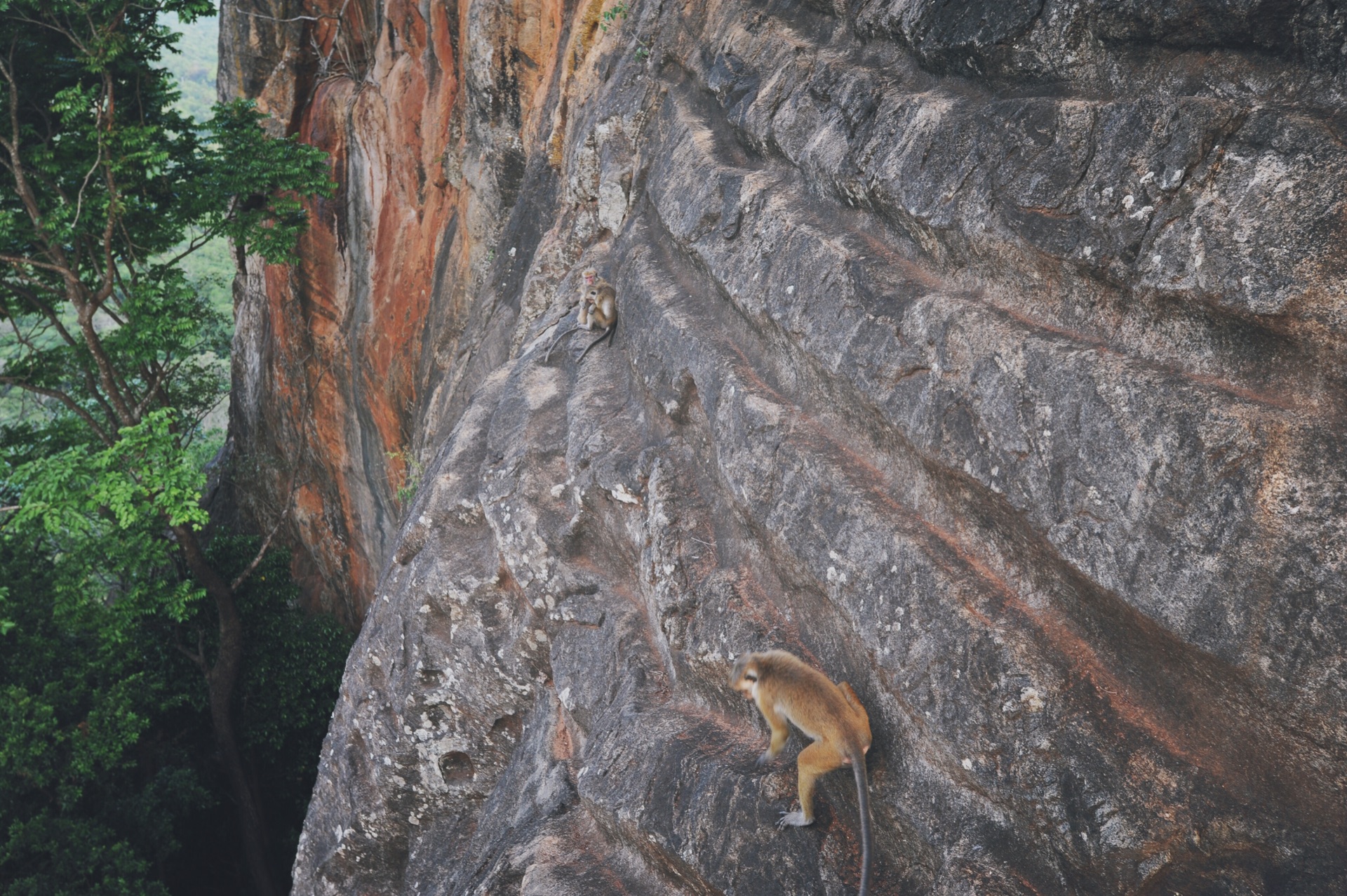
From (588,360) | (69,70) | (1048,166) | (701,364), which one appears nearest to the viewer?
(1048,166)

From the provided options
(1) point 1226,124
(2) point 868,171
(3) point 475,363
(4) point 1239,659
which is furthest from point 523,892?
(3) point 475,363

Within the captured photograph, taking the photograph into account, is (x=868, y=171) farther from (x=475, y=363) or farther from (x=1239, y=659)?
(x=475, y=363)

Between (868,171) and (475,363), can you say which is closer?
(868,171)

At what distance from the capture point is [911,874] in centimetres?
423

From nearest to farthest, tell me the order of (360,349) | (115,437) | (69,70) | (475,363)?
(475,363) < (69,70) < (115,437) < (360,349)

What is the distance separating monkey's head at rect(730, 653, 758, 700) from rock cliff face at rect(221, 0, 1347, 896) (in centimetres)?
53

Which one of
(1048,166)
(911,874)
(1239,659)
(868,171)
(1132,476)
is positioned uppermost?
(868,171)

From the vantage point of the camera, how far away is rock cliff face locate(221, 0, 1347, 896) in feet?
11.7

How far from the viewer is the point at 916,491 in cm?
486

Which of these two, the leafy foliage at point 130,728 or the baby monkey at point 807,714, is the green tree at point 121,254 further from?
the baby monkey at point 807,714

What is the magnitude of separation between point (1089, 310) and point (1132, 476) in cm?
95

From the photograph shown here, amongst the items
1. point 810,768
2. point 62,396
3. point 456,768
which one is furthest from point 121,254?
point 810,768

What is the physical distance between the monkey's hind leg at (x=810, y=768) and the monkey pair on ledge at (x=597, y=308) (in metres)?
4.78

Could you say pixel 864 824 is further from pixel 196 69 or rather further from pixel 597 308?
pixel 196 69
